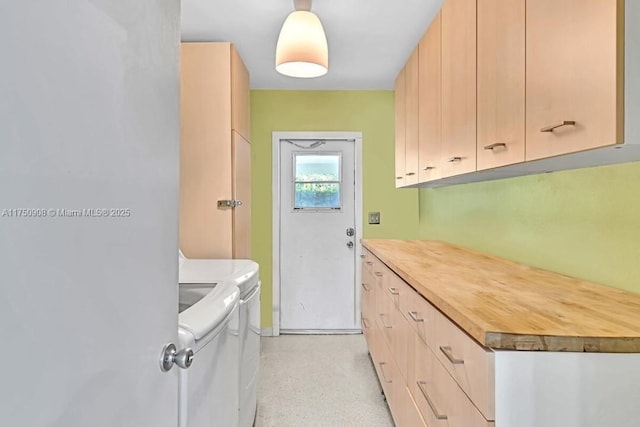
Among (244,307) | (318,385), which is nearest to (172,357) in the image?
(244,307)

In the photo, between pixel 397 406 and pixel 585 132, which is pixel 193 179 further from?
pixel 585 132

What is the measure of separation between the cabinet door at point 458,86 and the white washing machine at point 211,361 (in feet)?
3.98

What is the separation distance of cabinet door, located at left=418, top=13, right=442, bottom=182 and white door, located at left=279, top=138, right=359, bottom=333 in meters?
1.45

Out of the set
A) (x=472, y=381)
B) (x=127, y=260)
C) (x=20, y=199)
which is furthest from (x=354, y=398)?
(x=20, y=199)

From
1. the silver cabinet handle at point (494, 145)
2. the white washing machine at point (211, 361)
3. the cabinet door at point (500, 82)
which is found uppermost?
the cabinet door at point (500, 82)

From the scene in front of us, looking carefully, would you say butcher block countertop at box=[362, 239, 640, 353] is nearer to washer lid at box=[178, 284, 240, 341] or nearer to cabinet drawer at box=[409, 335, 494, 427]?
cabinet drawer at box=[409, 335, 494, 427]

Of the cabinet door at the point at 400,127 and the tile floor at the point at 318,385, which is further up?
the cabinet door at the point at 400,127

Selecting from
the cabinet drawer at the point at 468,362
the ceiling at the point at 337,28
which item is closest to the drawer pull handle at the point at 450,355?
the cabinet drawer at the point at 468,362

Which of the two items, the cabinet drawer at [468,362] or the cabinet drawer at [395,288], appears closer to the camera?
the cabinet drawer at [468,362]

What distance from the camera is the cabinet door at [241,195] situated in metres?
2.97

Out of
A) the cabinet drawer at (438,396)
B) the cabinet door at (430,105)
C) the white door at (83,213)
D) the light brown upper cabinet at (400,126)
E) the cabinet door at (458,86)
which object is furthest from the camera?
the light brown upper cabinet at (400,126)

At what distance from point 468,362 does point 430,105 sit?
1.80 meters

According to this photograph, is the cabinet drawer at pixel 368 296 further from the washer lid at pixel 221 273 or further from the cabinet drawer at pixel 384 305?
the washer lid at pixel 221 273

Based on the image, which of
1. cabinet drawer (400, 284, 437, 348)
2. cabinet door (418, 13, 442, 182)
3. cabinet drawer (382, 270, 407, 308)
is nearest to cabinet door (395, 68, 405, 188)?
cabinet door (418, 13, 442, 182)
